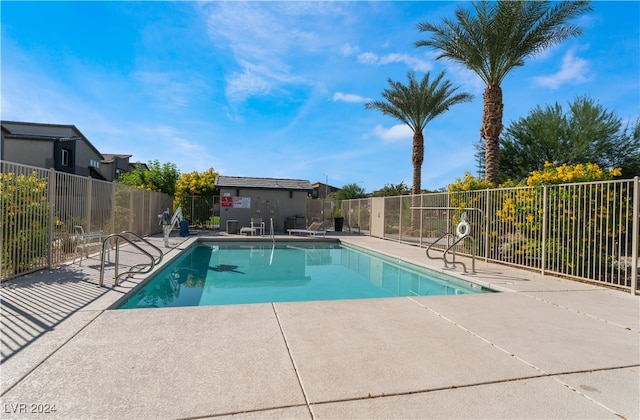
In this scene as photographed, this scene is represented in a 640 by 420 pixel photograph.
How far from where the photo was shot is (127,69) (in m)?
10.9

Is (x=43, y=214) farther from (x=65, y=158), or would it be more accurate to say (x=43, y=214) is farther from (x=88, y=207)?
(x=65, y=158)

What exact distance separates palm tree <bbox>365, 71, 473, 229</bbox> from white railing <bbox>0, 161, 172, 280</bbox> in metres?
15.0

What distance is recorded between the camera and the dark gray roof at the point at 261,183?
2066cm

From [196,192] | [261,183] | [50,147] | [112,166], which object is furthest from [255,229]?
[112,166]

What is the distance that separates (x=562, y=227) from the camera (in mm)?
7496

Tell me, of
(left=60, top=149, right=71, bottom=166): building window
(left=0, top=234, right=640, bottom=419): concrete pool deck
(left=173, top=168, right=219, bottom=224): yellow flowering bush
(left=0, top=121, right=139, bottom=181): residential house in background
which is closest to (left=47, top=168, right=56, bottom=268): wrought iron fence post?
(left=0, top=234, right=640, bottom=419): concrete pool deck

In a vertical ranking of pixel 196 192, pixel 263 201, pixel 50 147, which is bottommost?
pixel 263 201

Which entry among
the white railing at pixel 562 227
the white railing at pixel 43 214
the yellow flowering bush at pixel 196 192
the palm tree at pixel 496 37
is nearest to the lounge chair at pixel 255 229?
the yellow flowering bush at pixel 196 192

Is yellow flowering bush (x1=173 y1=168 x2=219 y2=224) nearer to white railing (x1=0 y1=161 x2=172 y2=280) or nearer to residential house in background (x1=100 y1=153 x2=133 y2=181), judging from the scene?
white railing (x1=0 y1=161 x2=172 y2=280)

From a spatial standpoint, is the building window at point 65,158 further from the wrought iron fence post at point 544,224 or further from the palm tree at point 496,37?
the wrought iron fence post at point 544,224

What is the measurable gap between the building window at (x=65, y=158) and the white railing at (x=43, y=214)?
69.6 ft

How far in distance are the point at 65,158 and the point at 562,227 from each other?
3281 centimetres

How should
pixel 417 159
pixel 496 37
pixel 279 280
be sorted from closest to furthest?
pixel 279 280, pixel 496 37, pixel 417 159

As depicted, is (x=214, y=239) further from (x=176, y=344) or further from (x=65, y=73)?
(x=176, y=344)
